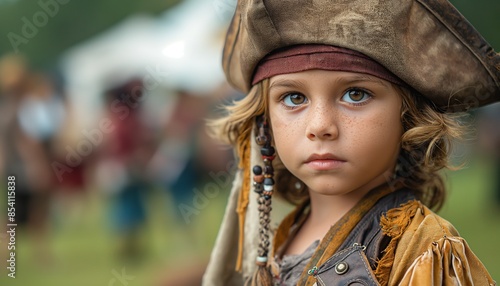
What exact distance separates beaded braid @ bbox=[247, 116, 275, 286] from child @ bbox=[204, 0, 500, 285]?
9 centimetres

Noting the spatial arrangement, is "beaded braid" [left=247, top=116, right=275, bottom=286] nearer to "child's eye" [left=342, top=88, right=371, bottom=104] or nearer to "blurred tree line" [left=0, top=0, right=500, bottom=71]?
"child's eye" [left=342, top=88, right=371, bottom=104]

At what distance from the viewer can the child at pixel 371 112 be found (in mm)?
1862

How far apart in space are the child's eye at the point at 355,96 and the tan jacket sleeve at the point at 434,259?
15.5 inches

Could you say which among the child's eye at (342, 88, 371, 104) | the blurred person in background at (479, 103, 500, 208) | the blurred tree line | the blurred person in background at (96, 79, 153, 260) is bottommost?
the child's eye at (342, 88, 371, 104)

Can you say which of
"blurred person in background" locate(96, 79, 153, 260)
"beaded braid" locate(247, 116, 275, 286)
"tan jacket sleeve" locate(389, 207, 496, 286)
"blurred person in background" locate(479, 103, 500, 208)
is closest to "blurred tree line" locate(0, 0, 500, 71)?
"blurred person in background" locate(96, 79, 153, 260)

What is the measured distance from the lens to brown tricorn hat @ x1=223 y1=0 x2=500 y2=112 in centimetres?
187

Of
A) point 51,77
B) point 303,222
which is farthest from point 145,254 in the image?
point 303,222

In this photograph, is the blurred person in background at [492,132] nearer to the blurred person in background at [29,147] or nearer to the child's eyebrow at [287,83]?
the blurred person in background at [29,147]

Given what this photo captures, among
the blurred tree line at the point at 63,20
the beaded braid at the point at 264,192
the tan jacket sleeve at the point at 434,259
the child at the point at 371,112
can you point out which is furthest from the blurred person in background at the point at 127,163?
the tan jacket sleeve at the point at 434,259

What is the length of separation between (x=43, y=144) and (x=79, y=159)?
0.55 metres

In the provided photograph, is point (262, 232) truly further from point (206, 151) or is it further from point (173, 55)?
point (173, 55)

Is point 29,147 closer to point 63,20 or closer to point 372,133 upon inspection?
point 372,133

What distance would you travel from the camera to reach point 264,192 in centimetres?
229

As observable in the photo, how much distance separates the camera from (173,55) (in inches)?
354
